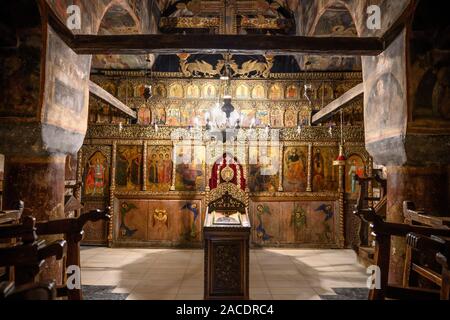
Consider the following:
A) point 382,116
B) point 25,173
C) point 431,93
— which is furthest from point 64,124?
point 431,93

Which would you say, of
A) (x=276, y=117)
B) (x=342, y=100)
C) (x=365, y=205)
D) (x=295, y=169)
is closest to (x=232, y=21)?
(x=276, y=117)

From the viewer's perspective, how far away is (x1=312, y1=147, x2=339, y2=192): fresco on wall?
9758 mm

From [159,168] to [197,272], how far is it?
3938mm

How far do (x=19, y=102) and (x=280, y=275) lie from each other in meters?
5.83

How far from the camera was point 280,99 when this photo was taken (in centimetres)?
1008

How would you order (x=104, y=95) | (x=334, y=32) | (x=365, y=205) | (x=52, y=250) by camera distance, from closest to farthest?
(x=52, y=250) < (x=104, y=95) < (x=334, y=32) < (x=365, y=205)

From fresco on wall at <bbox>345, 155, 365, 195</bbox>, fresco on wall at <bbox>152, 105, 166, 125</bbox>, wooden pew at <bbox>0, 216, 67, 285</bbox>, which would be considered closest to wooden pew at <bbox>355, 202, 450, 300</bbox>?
wooden pew at <bbox>0, 216, 67, 285</bbox>

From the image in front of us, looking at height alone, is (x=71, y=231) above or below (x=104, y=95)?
below

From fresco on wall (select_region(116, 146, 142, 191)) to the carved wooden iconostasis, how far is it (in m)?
0.03

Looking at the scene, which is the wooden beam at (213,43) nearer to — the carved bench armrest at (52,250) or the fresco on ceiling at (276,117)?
the carved bench armrest at (52,250)

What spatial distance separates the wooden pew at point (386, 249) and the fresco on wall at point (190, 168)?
23.0ft

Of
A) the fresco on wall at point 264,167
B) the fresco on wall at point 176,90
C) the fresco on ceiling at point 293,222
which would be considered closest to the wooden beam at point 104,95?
the fresco on wall at point 176,90

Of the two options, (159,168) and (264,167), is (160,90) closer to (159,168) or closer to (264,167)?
(159,168)

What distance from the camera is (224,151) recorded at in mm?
9773
